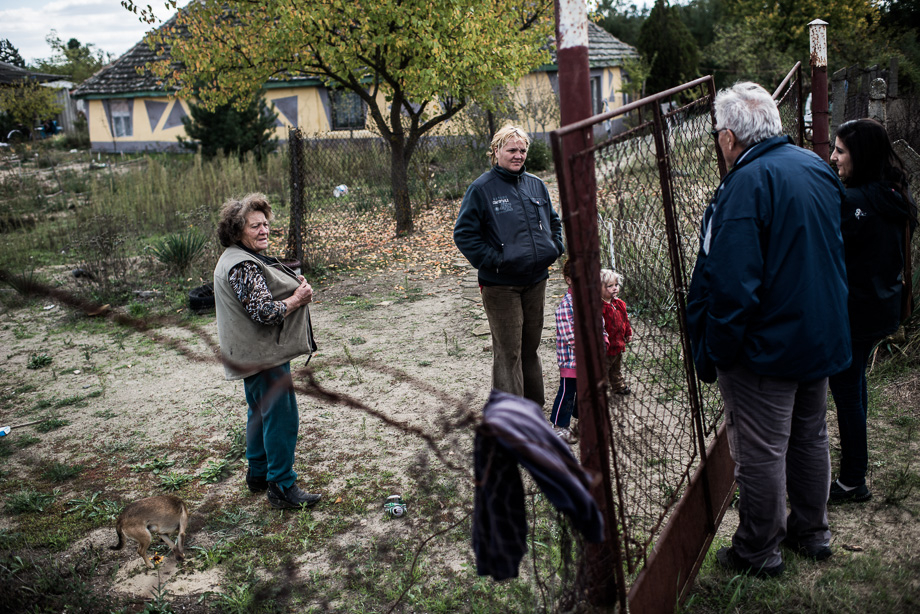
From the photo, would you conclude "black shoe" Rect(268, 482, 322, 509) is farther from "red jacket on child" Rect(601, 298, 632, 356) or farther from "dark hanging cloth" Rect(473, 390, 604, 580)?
"dark hanging cloth" Rect(473, 390, 604, 580)

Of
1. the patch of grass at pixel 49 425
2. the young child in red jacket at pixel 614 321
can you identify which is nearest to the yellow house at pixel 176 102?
the patch of grass at pixel 49 425

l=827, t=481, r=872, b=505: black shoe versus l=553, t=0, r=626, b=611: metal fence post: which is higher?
l=553, t=0, r=626, b=611: metal fence post

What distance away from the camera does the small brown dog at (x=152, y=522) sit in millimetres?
3229

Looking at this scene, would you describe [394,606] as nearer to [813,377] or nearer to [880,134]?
[813,377]

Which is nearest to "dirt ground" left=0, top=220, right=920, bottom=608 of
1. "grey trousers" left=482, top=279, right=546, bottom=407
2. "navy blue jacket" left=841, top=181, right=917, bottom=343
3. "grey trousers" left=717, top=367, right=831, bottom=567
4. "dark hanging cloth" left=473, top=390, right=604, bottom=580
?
"grey trousers" left=717, top=367, right=831, bottom=567

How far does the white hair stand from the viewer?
2412mm

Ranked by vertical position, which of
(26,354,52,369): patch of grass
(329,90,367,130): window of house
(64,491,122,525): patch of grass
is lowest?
(64,491,122,525): patch of grass

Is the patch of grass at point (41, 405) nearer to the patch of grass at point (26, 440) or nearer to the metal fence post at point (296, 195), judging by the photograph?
the patch of grass at point (26, 440)

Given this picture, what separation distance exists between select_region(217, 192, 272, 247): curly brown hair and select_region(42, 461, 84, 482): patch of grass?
2.12 metres

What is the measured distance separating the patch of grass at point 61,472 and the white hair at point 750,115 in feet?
14.4

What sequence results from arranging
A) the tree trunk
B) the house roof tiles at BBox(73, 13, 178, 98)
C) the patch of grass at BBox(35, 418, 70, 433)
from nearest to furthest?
the patch of grass at BBox(35, 418, 70, 433) → the tree trunk → the house roof tiles at BBox(73, 13, 178, 98)

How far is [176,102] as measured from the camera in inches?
910


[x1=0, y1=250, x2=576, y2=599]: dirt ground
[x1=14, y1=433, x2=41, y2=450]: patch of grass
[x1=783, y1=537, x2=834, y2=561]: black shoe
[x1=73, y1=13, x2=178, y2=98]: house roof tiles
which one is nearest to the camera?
[x1=783, y1=537, x2=834, y2=561]: black shoe

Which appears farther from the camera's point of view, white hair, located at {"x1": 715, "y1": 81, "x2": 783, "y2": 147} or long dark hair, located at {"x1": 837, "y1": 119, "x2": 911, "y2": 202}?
long dark hair, located at {"x1": 837, "y1": 119, "x2": 911, "y2": 202}
